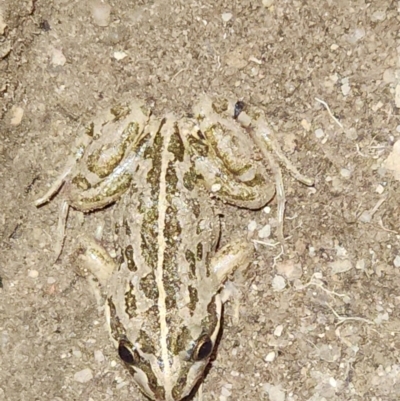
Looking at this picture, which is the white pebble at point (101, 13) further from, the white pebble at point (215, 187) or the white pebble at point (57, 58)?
the white pebble at point (215, 187)

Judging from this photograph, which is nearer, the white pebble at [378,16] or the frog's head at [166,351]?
the frog's head at [166,351]

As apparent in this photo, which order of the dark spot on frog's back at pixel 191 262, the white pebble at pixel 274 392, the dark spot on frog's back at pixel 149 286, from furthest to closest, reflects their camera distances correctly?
1. the white pebble at pixel 274 392
2. the dark spot on frog's back at pixel 191 262
3. the dark spot on frog's back at pixel 149 286

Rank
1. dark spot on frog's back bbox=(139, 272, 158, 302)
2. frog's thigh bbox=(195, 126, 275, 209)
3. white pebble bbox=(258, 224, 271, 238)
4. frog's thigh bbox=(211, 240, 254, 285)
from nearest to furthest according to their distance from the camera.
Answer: dark spot on frog's back bbox=(139, 272, 158, 302), frog's thigh bbox=(195, 126, 275, 209), frog's thigh bbox=(211, 240, 254, 285), white pebble bbox=(258, 224, 271, 238)

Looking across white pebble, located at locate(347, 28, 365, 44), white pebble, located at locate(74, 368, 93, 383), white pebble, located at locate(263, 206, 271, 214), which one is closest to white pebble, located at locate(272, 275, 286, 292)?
white pebble, located at locate(263, 206, 271, 214)

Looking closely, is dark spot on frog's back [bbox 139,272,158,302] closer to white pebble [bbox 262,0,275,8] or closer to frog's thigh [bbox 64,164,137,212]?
frog's thigh [bbox 64,164,137,212]

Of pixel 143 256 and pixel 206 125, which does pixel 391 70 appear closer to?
pixel 206 125

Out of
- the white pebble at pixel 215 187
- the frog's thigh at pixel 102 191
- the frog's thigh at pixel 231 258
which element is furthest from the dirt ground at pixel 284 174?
the white pebble at pixel 215 187

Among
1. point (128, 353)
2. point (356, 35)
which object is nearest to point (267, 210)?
point (356, 35)

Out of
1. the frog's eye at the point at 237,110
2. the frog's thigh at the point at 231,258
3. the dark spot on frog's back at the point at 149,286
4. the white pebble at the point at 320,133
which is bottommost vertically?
the frog's thigh at the point at 231,258
